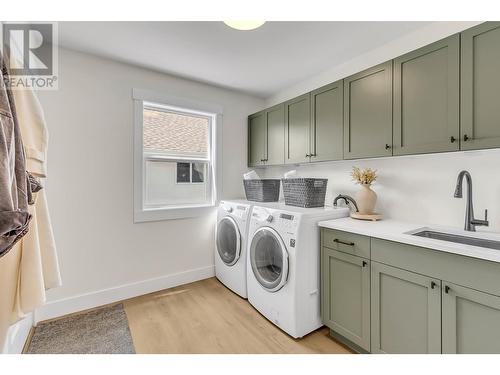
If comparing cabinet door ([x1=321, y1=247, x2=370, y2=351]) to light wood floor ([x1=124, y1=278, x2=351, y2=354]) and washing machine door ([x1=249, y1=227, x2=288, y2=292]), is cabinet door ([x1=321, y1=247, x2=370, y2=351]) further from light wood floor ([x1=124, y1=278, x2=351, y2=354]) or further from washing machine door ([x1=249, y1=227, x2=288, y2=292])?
washing machine door ([x1=249, y1=227, x2=288, y2=292])

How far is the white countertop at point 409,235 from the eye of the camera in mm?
1111

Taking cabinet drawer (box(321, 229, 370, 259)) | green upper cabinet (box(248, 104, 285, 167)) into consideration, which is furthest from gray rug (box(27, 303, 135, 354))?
green upper cabinet (box(248, 104, 285, 167))

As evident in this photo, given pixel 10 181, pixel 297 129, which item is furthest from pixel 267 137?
pixel 10 181

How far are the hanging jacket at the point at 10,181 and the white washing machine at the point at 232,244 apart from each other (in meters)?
1.76

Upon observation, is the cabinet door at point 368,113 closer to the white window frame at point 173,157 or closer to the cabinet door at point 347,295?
the cabinet door at point 347,295

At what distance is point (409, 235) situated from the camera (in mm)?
1381

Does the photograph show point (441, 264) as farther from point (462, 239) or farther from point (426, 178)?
point (426, 178)

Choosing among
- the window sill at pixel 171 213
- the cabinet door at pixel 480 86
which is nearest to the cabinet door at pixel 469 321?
the cabinet door at pixel 480 86

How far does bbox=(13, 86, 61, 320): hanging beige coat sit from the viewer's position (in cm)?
100

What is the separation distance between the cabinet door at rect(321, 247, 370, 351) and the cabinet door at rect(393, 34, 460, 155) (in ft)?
2.92

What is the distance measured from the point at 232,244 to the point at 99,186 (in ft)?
4.82

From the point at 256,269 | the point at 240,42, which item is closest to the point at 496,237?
the point at 256,269

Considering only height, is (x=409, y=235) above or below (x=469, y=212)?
below

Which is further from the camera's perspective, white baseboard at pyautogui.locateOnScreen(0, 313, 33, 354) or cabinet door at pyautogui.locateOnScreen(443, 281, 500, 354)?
white baseboard at pyautogui.locateOnScreen(0, 313, 33, 354)
